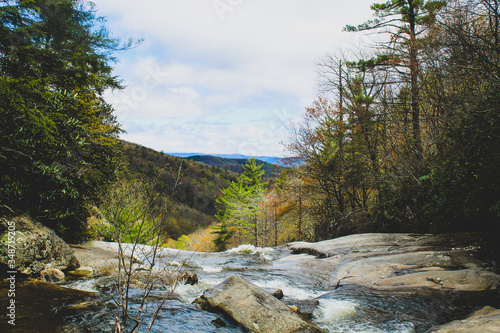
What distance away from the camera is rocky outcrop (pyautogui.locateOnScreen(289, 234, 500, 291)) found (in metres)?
5.33

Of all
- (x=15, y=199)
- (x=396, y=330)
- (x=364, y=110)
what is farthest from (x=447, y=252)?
(x=15, y=199)

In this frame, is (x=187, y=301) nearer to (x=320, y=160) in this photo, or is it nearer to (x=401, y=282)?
(x=401, y=282)

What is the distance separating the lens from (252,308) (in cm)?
433

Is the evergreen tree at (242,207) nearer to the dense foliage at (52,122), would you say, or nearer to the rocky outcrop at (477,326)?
the dense foliage at (52,122)

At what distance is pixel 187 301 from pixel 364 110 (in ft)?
40.1

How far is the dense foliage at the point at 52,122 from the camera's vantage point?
6.57 m

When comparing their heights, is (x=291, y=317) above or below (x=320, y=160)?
below

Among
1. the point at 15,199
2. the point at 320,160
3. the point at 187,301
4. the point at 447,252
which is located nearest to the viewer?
the point at 187,301

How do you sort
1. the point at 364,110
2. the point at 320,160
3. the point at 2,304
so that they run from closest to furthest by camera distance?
1. the point at 2,304
2. the point at 364,110
3. the point at 320,160

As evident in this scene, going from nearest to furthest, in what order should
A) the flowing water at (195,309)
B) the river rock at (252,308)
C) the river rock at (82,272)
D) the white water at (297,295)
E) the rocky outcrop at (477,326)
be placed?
the rocky outcrop at (477,326)
the flowing water at (195,309)
the river rock at (252,308)
the white water at (297,295)
the river rock at (82,272)

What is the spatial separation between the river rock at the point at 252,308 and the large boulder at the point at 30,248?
154 inches

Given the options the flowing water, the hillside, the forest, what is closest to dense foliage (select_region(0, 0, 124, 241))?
the forest

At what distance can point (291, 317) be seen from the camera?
13.6ft

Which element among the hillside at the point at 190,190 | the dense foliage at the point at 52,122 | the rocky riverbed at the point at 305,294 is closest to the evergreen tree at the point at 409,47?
the rocky riverbed at the point at 305,294
